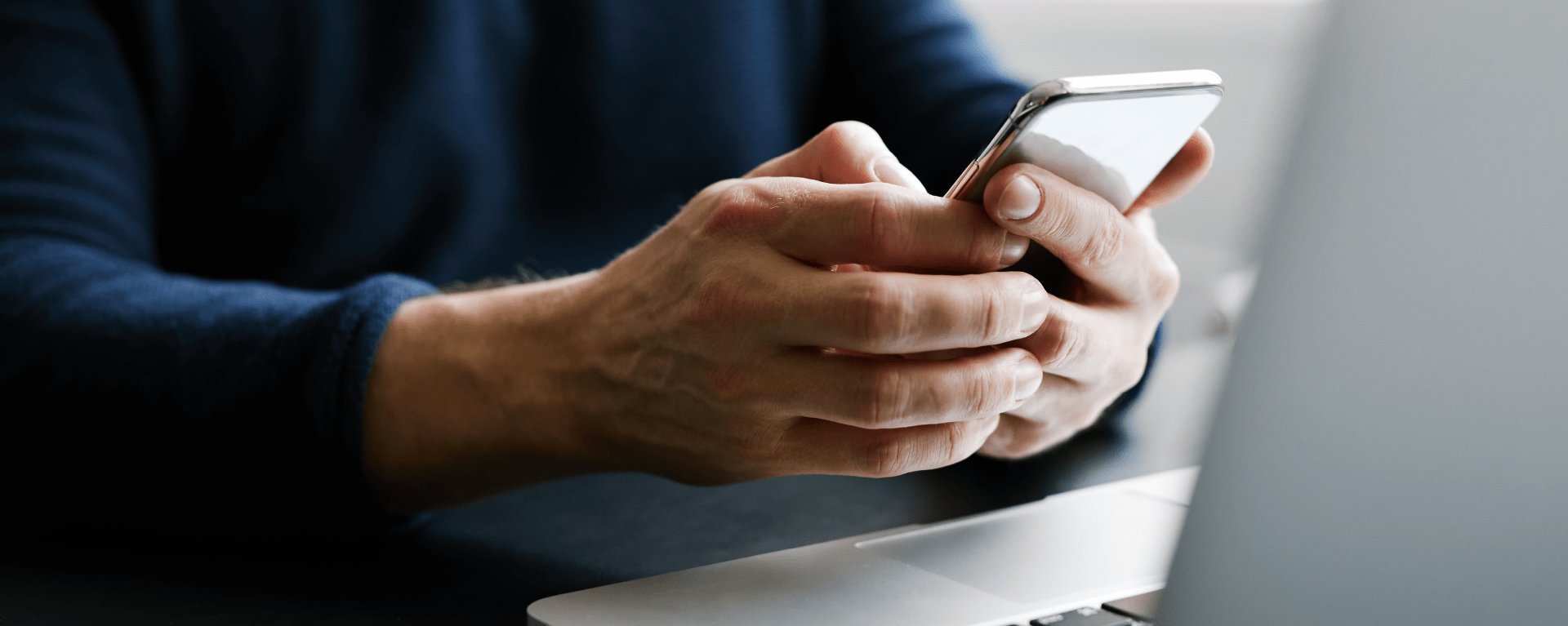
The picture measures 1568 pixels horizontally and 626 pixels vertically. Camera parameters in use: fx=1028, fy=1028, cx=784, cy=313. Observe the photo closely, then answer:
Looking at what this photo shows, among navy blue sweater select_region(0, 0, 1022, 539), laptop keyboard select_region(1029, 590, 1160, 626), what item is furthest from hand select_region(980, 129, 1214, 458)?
navy blue sweater select_region(0, 0, 1022, 539)

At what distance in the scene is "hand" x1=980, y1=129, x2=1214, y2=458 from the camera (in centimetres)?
36

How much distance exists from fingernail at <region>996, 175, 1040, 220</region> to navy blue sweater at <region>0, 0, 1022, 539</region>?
280mm

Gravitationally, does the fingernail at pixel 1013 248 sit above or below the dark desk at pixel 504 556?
above

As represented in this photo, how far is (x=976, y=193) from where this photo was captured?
14.2 inches

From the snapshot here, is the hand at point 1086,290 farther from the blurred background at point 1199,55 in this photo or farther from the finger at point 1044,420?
the blurred background at point 1199,55

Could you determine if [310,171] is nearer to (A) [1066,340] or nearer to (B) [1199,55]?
(A) [1066,340]

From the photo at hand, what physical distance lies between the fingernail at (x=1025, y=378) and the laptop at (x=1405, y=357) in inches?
7.1

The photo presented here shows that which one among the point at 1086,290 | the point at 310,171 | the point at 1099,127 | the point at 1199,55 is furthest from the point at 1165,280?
the point at 1199,55

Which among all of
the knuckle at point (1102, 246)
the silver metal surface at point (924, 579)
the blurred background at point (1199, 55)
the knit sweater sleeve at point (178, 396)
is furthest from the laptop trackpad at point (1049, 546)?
the blurred background at point (1199, 55)

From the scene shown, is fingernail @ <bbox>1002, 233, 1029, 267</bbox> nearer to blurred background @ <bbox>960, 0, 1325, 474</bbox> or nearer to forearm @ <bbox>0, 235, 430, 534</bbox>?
forearm @ <bbox>0, 235, 430, 534</bbox>

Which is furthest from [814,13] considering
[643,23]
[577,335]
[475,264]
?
[577,335]

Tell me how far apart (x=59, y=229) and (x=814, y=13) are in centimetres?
59

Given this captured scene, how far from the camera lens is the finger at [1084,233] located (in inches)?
13.7

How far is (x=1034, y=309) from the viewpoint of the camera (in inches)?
14.4
